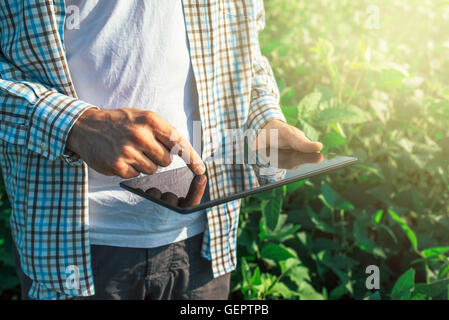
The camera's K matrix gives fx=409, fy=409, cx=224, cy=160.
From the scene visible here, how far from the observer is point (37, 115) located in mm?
704

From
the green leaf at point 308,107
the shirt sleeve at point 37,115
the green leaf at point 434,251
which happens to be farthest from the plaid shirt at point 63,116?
the green leaf at point 434,251

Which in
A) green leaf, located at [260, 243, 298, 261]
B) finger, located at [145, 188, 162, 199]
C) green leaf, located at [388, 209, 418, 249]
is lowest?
green leaf, located at [260, 243, 298, 261]

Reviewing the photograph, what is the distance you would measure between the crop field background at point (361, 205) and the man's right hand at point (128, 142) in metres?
0.57

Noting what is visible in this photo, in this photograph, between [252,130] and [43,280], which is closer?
[43,280]

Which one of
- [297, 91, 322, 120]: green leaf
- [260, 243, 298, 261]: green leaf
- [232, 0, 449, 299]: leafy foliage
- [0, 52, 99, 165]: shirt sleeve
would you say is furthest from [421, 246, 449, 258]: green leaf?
[0, 52, 99, 165]: shirt sleeve

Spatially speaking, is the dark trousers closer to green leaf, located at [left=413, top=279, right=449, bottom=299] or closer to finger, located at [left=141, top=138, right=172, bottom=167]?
finger, located at [left=141, top=138, right=172, bottom=167]

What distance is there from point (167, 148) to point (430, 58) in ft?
4.98

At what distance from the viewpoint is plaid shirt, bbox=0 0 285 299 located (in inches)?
28.4

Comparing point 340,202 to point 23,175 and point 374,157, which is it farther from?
point 23,175

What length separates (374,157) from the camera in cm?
142

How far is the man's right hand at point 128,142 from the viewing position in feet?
2.10

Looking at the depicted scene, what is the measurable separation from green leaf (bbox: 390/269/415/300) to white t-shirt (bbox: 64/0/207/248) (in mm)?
620
